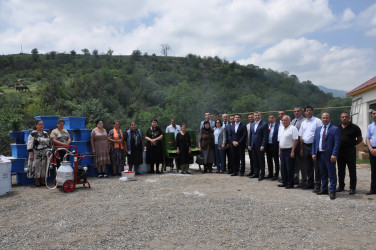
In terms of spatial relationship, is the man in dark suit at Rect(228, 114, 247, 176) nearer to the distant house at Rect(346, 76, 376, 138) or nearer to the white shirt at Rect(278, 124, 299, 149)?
the white shirt at Rect(278, 124, 299, 149)

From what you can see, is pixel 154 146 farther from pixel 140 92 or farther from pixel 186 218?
pixel 140 92

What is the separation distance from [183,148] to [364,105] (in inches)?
362

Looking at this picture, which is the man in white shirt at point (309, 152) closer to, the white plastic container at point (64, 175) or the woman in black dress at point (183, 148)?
the woman in black dress at point (183, 148)

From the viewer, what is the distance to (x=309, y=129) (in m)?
6.89

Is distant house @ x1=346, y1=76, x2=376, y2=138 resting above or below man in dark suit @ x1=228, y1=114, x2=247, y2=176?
above

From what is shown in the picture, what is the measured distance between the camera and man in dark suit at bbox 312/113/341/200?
6133 millimetres

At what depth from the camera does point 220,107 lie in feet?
121

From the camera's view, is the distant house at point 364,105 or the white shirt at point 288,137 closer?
the white shirt at point 288,137

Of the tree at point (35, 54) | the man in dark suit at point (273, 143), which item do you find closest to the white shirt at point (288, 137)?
the man in dark suit at point (273, 143)

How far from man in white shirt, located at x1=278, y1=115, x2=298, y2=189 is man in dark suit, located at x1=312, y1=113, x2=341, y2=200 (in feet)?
1.75

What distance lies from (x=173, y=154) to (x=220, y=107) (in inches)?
1090

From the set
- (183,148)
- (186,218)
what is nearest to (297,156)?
(183,148)

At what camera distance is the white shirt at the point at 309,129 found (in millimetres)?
6844

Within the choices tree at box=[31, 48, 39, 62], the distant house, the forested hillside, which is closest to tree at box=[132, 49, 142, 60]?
the forested hillside
